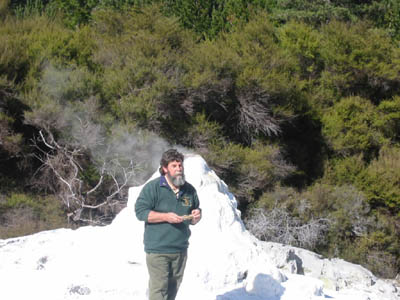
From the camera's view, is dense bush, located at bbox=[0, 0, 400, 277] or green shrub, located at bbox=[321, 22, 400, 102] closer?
dense bush, located at bbox=[0, 0, 400, 277]

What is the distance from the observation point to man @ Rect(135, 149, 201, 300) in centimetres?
395

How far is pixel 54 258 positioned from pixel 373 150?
47.0 ft

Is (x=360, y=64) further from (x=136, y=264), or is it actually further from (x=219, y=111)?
(x=136, y=264)

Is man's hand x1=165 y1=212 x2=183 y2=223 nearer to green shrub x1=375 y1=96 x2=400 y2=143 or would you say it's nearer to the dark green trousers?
the dark green trousers

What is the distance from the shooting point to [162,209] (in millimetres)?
3969

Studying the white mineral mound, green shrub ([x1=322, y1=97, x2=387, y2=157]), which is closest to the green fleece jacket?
the white mineral mound

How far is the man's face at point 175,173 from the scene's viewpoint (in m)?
3.96

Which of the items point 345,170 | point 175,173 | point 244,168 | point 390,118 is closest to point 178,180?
point 175,173

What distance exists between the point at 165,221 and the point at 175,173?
1.10ft

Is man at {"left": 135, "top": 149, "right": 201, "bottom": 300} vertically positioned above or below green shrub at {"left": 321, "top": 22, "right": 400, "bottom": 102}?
above

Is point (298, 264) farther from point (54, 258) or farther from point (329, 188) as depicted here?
point (329, 188)

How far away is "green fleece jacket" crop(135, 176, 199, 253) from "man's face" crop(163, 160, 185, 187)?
0.06 meters

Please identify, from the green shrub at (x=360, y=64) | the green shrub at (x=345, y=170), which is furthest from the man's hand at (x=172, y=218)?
the green shrub at (x=360, y=64)

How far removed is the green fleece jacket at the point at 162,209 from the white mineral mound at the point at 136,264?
1070 millimetres
